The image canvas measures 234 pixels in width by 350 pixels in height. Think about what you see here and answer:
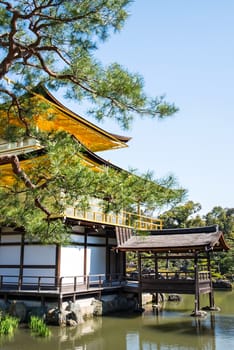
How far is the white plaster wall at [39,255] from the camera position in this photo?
13460mm

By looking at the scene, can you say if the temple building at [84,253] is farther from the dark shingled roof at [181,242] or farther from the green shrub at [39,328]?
the green shrub at [39,328]

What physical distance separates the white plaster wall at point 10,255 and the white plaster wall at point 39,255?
1.35 feet

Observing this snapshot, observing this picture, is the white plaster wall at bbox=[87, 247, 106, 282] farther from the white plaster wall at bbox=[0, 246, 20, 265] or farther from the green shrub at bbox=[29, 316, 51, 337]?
the green shrub at bbox=[29, 316, 51, 337]

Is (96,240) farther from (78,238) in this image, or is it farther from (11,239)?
(11,239)

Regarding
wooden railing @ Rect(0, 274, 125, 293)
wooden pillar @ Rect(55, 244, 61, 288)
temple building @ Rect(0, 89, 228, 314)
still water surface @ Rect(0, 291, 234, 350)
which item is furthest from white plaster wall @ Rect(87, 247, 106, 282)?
still water surface @ Rect(0, 291, 234, 350)

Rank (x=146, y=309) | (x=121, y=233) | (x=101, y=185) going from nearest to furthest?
(x=101, y=185) < (x=146, y=309) < (x=121, y=233)

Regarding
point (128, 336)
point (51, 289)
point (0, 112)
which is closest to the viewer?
point (0, 112)

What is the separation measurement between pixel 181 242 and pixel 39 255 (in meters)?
5.26

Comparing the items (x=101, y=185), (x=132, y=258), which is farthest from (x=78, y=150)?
(x=132, y=258)

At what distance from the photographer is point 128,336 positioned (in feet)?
33.8

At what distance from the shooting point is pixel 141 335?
10.5 metres

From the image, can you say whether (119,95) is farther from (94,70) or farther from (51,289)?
(51,289)

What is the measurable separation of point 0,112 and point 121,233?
1052 cm

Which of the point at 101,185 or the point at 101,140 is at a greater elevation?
the point at 101,140
